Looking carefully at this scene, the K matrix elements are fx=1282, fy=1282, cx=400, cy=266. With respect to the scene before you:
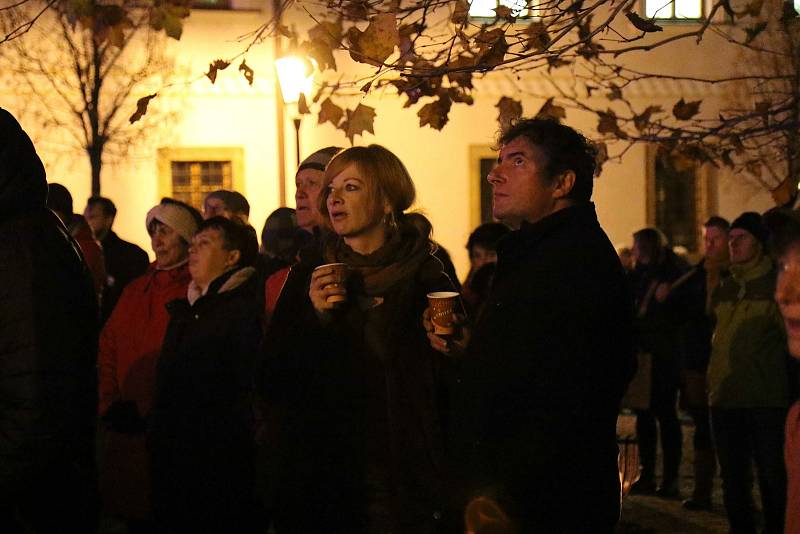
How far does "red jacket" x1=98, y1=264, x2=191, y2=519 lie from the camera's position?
6727 millimetres

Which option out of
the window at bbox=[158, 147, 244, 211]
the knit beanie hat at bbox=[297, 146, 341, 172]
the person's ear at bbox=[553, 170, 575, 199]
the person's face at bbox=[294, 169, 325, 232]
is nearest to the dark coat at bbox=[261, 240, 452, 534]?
the person's ear at bbox=[553, 170, 575, 199]

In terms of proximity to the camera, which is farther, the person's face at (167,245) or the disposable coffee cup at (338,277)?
the person's face at (167,245)

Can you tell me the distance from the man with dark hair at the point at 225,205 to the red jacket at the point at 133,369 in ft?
5.31

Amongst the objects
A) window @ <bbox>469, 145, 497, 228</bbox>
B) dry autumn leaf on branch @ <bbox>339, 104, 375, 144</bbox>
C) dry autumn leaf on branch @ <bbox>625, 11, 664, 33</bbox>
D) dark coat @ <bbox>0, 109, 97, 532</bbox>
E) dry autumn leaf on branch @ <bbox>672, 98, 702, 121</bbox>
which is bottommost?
dark coat @ <bbox>0, 109, 97, 532</bbox>

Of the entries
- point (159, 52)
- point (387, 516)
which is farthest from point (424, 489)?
point (159, 52)

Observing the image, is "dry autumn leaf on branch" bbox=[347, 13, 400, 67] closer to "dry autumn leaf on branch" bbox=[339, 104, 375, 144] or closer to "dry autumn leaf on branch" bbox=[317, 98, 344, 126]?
"dry autumn leaf on branch" bbox=[339, 104, 375, 144]

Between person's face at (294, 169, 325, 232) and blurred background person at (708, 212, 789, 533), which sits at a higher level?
person's face at (294, 169, 325, 232)

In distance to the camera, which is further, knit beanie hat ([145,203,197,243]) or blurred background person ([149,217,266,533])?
knit beanie hat ([145,203,197,243])

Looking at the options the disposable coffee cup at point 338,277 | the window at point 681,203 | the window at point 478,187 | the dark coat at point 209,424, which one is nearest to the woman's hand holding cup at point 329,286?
the disposable coffee cup at point 338,277

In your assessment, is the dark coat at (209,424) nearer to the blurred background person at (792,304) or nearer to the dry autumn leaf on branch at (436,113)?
the dry autumn leaf on branch at (436,113)

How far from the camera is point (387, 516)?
4.42 m

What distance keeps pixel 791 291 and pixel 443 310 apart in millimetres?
1328

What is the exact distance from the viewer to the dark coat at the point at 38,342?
3549mm

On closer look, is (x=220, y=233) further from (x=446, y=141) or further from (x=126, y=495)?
(x=446, y=141)
